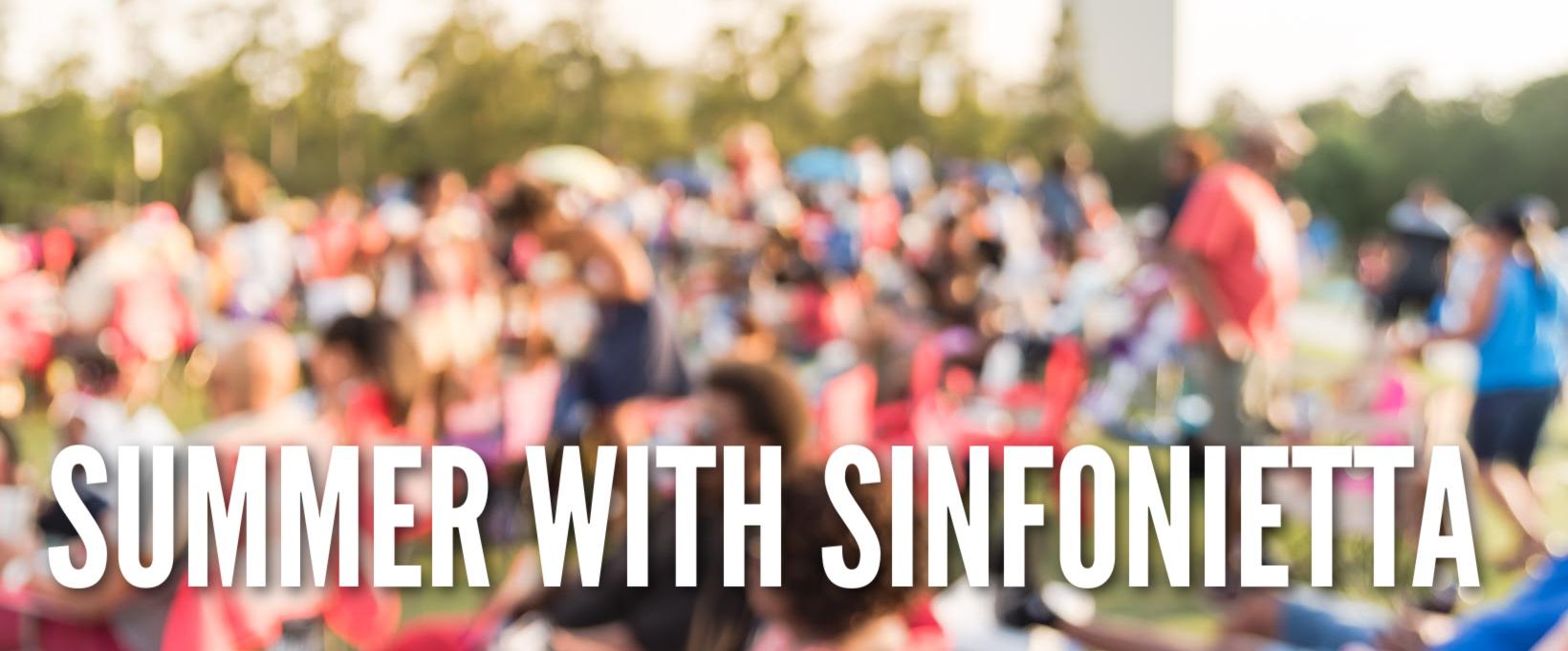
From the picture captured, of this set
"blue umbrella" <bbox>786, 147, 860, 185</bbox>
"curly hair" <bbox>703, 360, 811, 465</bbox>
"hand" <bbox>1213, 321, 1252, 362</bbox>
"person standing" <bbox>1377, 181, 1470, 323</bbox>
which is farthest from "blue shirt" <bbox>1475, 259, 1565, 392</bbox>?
"blue umbrella" <bbox>786, 147, 860, 185</bbox>

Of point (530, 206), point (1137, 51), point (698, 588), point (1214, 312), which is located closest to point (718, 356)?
point (698, 588)

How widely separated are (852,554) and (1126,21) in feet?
289

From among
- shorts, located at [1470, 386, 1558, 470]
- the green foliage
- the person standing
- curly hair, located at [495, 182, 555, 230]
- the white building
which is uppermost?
the white building

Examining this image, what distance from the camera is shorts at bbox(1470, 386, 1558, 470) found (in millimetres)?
5547

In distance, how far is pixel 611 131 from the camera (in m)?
33.0

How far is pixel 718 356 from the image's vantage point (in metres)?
3.98

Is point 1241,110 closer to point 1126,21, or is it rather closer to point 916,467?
point 916,467

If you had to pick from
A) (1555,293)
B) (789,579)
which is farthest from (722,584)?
(1555,293)

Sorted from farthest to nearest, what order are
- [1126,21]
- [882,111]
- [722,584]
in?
1. [1126,21]
2. [882,111]
3. [722,584]

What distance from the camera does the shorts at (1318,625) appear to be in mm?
2715

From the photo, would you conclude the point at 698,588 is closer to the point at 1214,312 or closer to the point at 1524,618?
the point at 1524,618

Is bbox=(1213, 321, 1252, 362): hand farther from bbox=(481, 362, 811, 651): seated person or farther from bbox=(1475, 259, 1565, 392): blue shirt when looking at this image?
bbox=(481, 362, 811, 651): seated person

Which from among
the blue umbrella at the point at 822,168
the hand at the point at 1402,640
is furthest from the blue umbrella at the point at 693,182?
the hand at the point at 1402,640

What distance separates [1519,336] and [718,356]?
129 inches
